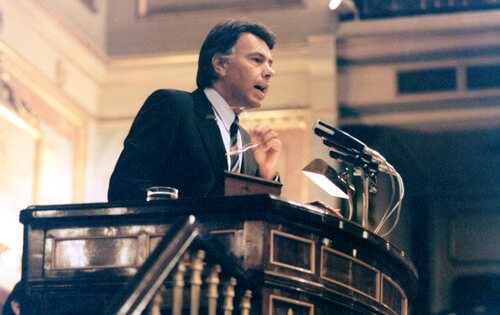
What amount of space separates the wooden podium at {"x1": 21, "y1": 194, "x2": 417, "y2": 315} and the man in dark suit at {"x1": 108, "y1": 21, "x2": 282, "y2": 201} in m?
0.19

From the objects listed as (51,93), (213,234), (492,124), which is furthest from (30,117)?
(213,234)

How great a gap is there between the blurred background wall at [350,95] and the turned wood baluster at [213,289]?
198 inches

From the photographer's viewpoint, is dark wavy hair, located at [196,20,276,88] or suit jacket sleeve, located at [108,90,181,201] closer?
suit jacket sleeve, located at [108,90,181,201]

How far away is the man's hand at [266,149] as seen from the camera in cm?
350

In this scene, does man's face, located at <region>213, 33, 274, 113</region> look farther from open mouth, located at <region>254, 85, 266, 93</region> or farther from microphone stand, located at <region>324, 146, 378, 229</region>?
microphone stand, located at <region>324, 146, 378, 229</region>

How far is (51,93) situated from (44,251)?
4990 mm

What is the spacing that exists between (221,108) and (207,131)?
6.5 inches

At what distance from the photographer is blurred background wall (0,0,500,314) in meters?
8.16

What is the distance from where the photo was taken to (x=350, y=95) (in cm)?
862

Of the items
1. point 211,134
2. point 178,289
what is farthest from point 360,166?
point 178,289

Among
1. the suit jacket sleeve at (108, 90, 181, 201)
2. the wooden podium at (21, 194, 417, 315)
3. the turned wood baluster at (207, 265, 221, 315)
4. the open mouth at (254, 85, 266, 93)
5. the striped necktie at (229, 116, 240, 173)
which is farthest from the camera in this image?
the open mouth at (254, 85, 266, 93)

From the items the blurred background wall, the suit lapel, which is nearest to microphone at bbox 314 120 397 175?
the suit lapel

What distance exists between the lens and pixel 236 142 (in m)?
3.69

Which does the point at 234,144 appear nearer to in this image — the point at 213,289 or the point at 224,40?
the point at 224,40
